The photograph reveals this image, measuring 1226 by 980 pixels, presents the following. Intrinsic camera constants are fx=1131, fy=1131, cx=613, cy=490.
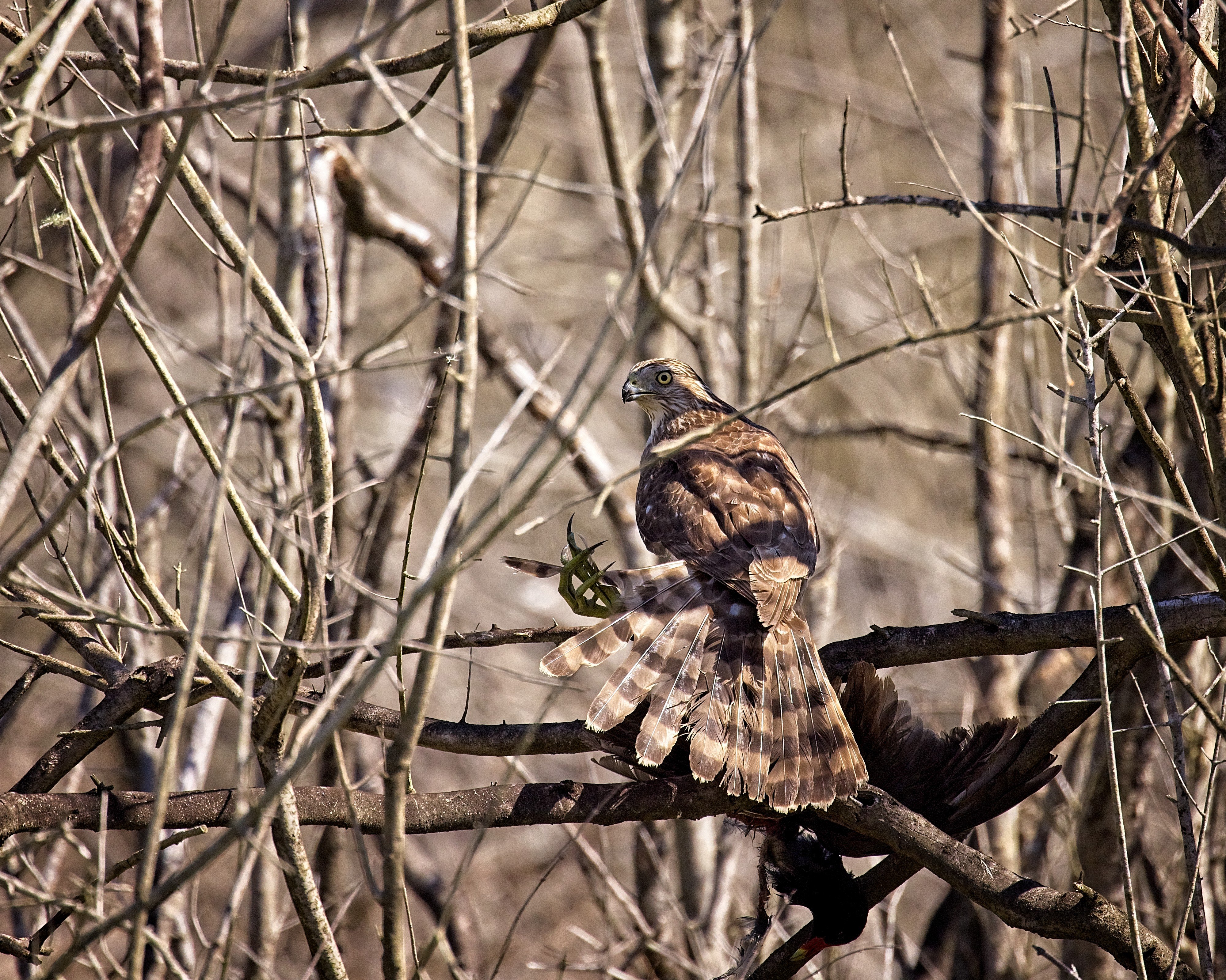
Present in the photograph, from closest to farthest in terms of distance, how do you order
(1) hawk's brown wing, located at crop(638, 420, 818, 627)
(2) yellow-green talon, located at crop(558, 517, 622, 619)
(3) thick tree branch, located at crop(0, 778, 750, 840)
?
(3) thick tree branch, located at crop(0, 778, 750, 840)
(2) yellow-green talon, located at crop(558, 517, 622, 619)
(1) hawk's brown wing, located at crop(638, 420, 818, 627)

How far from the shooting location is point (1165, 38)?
122 inches

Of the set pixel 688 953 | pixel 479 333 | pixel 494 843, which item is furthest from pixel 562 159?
pixel 688 953

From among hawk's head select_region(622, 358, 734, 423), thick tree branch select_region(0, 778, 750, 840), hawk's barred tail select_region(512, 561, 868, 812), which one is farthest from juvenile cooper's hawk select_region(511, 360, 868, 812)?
hawk's head select_region(622, 358, 734, 423)

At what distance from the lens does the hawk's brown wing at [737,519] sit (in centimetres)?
388

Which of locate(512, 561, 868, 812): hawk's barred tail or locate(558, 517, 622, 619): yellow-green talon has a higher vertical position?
locate(558, 517, 622, 619): yellow-green talon

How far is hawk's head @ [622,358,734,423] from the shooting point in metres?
5.46

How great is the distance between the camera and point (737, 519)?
420 centimetres

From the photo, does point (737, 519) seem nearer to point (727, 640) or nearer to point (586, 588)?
point (727, 640)

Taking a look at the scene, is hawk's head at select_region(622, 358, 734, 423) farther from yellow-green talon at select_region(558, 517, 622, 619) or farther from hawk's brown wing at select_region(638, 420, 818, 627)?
yellow-green talon at select_region(558, 517, 622, 619)

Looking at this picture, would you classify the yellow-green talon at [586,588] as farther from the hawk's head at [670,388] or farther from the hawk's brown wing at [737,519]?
the hawk's head at [670,388]

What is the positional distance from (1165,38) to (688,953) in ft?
16.7

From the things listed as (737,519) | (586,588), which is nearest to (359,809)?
(586,588)

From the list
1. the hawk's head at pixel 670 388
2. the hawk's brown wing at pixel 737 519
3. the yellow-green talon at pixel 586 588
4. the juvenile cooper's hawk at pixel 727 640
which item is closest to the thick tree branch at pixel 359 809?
the juvenile cooper's hawk at pixel 727 640

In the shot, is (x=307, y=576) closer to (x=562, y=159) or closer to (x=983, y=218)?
(x=983, y=218)
